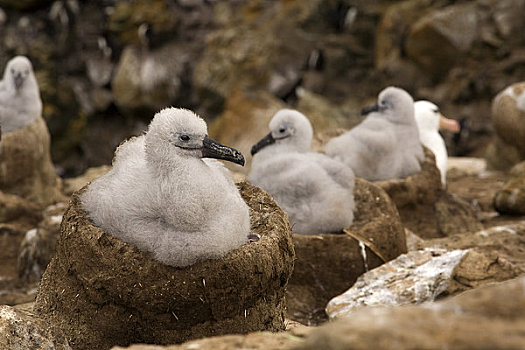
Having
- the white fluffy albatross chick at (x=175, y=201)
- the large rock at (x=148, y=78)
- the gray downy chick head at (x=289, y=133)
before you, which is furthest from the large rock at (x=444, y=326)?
the large rock at (x=148, y=78)

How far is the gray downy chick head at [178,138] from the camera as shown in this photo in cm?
313

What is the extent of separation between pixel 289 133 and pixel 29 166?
3165 millimetres

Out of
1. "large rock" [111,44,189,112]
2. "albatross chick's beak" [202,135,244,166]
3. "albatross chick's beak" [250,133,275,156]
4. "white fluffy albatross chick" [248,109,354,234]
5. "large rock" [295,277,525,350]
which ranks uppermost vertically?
"large rock" [295,277,525,350]

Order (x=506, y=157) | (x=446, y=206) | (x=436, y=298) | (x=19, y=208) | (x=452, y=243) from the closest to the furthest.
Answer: (x=436, y=298), (x=452, y=243), (x=446, y=206), (x=19, y=208), (x=506, y=157)

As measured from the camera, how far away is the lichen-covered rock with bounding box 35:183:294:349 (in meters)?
3.00

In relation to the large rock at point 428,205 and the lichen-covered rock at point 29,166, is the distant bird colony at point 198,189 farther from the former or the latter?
the lichen-covered rock at point 29,166

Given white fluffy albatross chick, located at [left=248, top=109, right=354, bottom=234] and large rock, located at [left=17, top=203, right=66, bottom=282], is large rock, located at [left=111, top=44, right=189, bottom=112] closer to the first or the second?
large rock, located at [left=17, top=203, right=66, bottom=282]

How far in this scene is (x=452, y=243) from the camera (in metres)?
5.01

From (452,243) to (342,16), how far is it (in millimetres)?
8448

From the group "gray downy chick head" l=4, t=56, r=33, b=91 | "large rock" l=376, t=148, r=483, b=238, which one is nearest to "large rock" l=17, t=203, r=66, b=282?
"gray downy chick head" l=4, t=56, r=33, b=91

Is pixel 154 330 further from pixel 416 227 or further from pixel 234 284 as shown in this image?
pixel 416 227

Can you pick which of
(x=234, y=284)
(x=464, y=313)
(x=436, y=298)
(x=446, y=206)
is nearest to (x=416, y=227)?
(x=446, y=206)

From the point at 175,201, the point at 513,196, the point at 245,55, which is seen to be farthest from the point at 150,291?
the point at 245,55

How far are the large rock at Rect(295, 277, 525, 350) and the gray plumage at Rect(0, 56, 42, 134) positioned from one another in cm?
559
